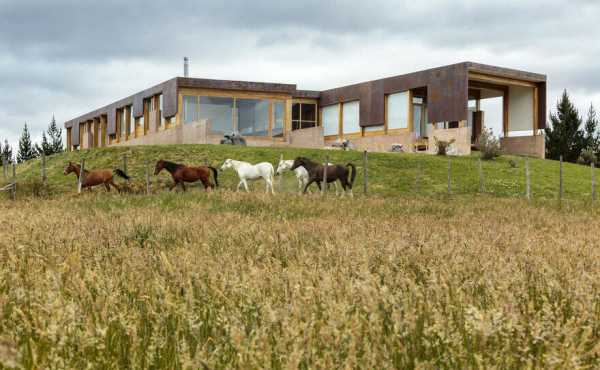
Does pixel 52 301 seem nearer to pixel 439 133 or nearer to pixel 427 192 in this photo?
pixel 427 192

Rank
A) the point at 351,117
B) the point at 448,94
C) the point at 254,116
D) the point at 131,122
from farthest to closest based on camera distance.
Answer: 1. the point at 131,122
2. the point at 351,117
3. the point at 254,116
4. the point at 448,94

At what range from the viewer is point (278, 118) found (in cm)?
4056

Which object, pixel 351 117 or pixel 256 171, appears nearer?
pixel 256 171

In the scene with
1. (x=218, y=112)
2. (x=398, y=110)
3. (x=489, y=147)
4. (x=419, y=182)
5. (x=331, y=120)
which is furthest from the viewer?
(x=331, y=120)

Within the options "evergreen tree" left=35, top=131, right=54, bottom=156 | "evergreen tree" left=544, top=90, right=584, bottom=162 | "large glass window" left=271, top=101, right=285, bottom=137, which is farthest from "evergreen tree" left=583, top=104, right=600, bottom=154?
"evergreen tree" left=35, top=131, right=54, bottom=156

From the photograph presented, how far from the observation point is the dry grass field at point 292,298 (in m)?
2.24

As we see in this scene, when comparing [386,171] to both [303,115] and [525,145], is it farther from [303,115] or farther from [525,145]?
[303,115]

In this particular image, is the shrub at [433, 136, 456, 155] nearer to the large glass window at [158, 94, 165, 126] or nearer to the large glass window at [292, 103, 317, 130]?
the large glass window at [292, 103, 317, 130]

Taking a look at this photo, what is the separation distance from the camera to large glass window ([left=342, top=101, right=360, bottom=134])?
4269 centimetres

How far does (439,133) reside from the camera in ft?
120

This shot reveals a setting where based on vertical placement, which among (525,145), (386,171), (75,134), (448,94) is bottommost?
(386,171)

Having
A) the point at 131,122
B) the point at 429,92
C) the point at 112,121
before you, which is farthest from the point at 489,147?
the point at 112,121

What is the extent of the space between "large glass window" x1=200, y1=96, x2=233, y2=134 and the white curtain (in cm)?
1123

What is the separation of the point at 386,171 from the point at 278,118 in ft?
51.8
